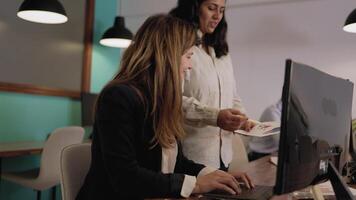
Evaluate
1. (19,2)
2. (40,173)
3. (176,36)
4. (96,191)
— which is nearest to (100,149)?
(96,191)

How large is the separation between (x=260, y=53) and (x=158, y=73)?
297 cm

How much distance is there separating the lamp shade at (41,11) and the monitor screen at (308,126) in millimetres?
2361

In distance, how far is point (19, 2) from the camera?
10.4 feet

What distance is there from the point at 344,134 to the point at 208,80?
2.07 ft

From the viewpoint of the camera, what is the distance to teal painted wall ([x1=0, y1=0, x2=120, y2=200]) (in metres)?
3.09

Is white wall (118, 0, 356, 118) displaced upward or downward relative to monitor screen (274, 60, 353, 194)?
upward

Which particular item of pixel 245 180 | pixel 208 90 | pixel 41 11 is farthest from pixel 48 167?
pixel 245 180

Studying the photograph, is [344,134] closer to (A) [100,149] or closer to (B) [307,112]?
(B) [307,112]

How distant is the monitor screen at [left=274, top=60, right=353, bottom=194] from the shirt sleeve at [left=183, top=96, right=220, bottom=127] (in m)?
0.49

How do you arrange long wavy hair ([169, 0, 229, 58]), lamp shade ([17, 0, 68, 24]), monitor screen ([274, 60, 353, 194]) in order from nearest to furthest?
1. monitor screen ([274, 60, 353, 194])
2. long wavy hair ([169, 0, 229, 58])
3. lamp shade ([17, 0, 68, 24])

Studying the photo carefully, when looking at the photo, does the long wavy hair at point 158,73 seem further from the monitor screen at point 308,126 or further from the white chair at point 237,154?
the white chair at point 237,154

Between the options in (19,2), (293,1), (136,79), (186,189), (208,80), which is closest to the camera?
(186,189)

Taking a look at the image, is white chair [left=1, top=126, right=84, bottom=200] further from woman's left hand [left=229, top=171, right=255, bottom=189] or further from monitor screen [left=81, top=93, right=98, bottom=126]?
woman's left hand [left=229, top=171, right=255, bottom=189]

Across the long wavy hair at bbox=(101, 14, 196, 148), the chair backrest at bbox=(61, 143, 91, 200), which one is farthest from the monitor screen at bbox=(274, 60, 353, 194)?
the chair backrest at bbox=(61, 143, 91, 200)
